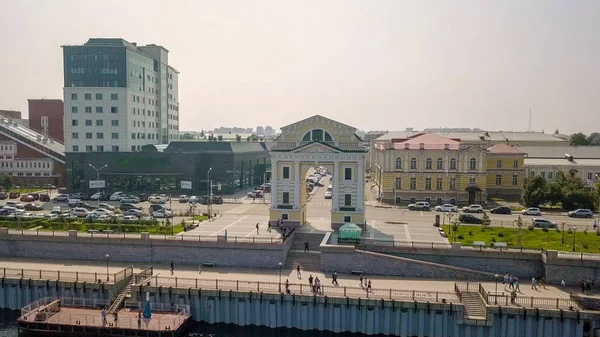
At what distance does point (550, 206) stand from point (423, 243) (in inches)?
1360

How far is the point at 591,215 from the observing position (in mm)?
63438

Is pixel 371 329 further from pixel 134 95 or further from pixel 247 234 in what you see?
pixel 134 95

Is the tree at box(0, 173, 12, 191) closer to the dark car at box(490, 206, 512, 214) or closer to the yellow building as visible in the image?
the dark car at box(490, 206, 512, 214)

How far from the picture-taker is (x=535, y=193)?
68250 mm

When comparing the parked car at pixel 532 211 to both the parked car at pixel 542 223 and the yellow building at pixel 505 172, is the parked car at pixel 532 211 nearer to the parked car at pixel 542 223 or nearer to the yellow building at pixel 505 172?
the parked car at pixel 542 223

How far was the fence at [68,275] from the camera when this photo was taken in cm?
4047

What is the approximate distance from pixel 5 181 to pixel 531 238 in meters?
78.1

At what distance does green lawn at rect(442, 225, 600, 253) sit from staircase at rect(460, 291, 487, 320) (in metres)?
9.75

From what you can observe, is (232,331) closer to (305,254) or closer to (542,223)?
(305,254)

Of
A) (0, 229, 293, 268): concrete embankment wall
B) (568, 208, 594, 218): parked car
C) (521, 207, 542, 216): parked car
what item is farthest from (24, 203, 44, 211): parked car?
(568, 208, 594, 218): parked car

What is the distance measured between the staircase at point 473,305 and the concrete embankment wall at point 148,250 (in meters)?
15.3

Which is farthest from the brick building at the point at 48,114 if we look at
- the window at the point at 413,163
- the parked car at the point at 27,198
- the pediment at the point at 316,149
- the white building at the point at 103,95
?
the pediment at the point at 316,149

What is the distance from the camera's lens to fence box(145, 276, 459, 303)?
1462 inches

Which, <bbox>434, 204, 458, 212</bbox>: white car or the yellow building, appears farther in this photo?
the yellow building
